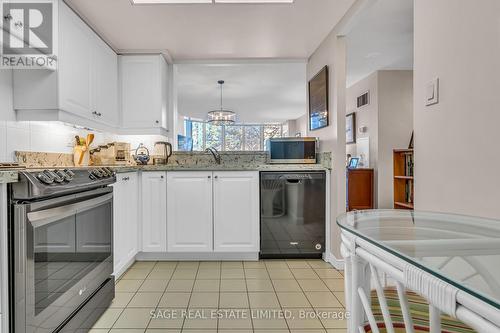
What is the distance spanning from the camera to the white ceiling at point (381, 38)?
8.80ft

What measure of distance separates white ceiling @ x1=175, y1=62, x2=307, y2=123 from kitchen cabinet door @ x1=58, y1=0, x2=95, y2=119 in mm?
1228

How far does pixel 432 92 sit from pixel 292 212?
1.85 m

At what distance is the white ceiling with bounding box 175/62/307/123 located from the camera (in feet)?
15.6

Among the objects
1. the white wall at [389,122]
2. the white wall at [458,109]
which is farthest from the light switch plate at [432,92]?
the white wall at [389,122]

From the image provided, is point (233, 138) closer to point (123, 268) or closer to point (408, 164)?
point (408, 164)

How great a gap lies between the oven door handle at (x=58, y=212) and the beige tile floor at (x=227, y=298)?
2.39 ft

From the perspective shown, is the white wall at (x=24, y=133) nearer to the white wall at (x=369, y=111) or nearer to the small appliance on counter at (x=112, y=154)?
the small appliance on counter at (x=112, y=154)

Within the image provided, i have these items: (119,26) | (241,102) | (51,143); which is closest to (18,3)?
(119,26)

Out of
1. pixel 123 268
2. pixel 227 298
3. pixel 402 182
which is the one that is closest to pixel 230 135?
pixel 402 182

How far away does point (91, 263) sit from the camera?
1.77 m

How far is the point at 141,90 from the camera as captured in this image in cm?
326

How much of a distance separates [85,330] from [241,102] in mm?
6404

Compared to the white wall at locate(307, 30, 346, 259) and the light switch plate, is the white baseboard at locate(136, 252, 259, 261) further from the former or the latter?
the light switch plate

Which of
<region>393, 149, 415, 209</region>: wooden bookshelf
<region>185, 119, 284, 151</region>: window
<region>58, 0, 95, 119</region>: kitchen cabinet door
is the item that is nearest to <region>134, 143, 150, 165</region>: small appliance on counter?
<region>58, 0, 95, 119</region>: kitchen cabinet door
